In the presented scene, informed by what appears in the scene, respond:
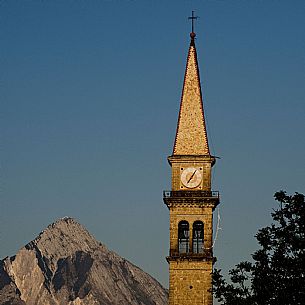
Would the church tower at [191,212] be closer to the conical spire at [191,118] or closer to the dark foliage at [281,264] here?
the conical spire at [191,118]

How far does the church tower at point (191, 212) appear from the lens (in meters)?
76.8

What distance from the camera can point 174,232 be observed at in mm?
78125

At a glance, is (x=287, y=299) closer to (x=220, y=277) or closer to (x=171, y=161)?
(x=220, y=277)

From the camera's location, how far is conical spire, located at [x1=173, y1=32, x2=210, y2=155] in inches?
3115

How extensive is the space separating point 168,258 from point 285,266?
34891 millimetres

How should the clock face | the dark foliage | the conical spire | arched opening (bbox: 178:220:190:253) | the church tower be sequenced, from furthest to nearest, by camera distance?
the conical spire < the clock face < arched opening (bbox: 178:220:190:253) < the church tower < the dark foliage

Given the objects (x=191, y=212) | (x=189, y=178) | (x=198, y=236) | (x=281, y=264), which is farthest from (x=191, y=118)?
(x=281, y=264)

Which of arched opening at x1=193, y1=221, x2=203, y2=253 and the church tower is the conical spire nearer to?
the church tower

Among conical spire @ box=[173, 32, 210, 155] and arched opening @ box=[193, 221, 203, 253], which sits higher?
conical spire @ box=[173, 32, 210, 155]

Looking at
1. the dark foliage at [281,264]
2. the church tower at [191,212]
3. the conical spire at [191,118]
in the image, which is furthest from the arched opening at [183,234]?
the dark foliage at [281,264]

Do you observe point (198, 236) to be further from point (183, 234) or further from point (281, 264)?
point (281, 264)

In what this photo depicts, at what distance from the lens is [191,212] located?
78.3 metres

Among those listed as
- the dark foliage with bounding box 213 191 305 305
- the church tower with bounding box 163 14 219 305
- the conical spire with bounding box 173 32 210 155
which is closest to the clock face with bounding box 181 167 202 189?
the church tower with bounding box 163 14 219 305

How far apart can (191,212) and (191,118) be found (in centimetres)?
713
